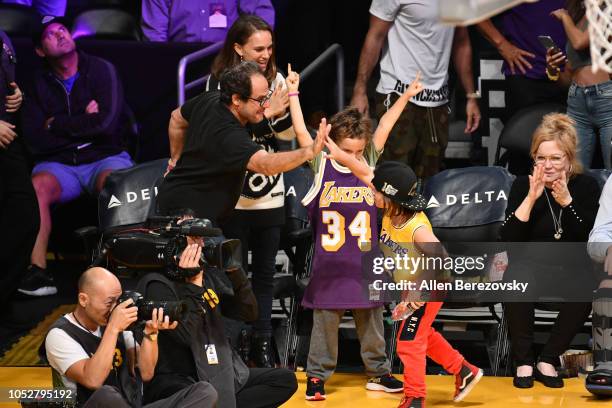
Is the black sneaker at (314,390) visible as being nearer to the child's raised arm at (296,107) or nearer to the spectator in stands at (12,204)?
the child's raised arm at (296,107)

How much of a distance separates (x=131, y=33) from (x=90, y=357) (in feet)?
14.5

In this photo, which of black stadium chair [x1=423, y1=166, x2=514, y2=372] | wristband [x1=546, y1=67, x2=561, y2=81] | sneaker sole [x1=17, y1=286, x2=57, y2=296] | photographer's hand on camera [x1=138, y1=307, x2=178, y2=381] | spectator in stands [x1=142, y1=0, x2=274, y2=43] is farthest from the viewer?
spectator in stands [x1=142, y1=0, x2=274, y2=43]

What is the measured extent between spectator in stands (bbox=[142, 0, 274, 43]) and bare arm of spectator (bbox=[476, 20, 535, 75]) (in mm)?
1625

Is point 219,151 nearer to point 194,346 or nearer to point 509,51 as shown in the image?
point 194,346

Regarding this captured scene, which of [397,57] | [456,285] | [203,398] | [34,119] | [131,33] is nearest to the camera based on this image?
[203,398]

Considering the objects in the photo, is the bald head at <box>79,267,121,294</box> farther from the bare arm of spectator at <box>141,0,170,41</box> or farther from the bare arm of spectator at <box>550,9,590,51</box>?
the bare arm of spectator at <box>141,0,170,41</box>

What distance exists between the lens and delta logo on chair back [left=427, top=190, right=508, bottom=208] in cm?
722

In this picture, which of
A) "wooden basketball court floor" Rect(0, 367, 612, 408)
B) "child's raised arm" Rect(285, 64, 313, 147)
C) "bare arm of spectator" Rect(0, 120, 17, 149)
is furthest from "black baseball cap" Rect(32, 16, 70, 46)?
"child's raised arm" Rect(285, 64, 313, 147)

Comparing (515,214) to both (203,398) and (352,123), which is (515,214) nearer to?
(352,123)

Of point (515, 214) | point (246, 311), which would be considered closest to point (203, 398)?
point (246, 311)

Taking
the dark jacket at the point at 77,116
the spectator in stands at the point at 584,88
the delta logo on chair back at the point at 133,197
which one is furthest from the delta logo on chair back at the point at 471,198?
the dark jacket at the point at 77,116

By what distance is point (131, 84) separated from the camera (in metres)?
8.77

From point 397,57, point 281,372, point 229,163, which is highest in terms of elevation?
point 397,57

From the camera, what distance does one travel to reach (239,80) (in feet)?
18.5
